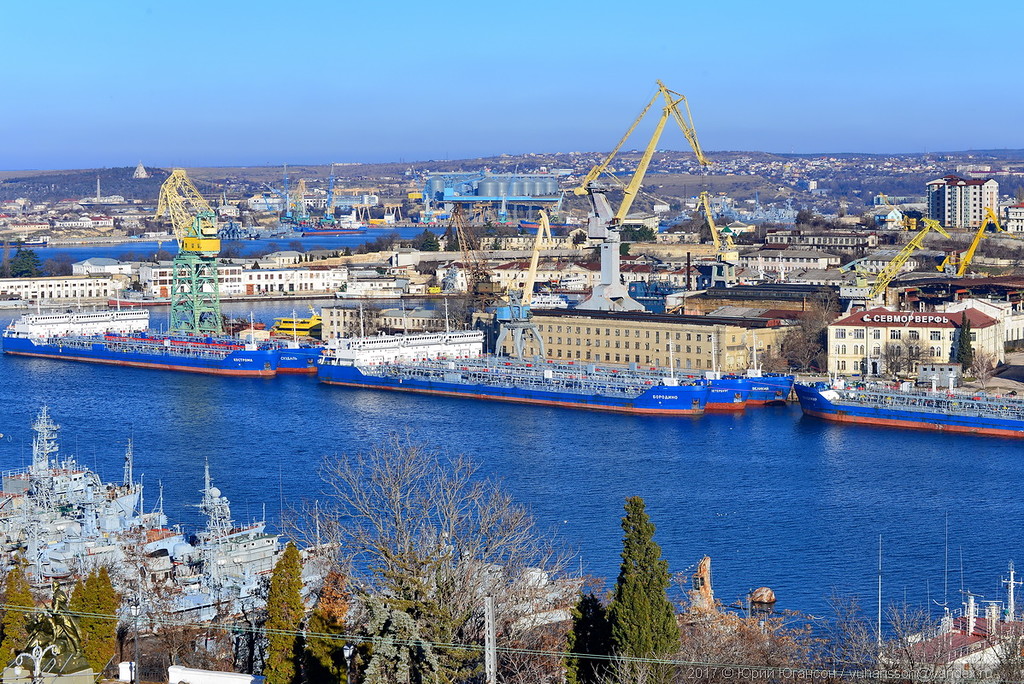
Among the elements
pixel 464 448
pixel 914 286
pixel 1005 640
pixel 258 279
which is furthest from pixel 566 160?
pixel 1005 640

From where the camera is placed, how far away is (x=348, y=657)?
15.3 ft

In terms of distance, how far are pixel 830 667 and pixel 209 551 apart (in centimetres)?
252

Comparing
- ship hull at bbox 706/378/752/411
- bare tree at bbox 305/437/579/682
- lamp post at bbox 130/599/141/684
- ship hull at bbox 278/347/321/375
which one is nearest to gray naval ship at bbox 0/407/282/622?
lamp post at bbox 130/599/141/684

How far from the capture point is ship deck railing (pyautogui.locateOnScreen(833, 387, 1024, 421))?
11188 millimetres

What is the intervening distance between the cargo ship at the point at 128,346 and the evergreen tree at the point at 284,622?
10.4 metres

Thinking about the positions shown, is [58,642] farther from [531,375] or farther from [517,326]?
[517,326]

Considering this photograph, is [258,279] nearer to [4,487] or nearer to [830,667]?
[4,487]

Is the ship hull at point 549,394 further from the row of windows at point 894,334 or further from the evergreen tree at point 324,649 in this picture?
the evergreen tree at point 324,649

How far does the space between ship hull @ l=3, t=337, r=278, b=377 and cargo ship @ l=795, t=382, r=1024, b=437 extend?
5.39m

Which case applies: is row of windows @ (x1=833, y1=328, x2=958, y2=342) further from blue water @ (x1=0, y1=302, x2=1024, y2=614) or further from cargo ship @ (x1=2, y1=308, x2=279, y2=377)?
cargo ship @ (x1=2, y1=308, x2=279, y2=377)

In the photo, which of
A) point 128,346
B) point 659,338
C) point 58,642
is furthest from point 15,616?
point 128,346

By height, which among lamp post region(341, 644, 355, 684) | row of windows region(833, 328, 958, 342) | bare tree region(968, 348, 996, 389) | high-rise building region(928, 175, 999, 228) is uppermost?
high-rise building region(928, 175, 999, 228)

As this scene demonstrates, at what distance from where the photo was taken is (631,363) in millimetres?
14484

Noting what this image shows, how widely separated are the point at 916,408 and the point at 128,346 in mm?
8472
